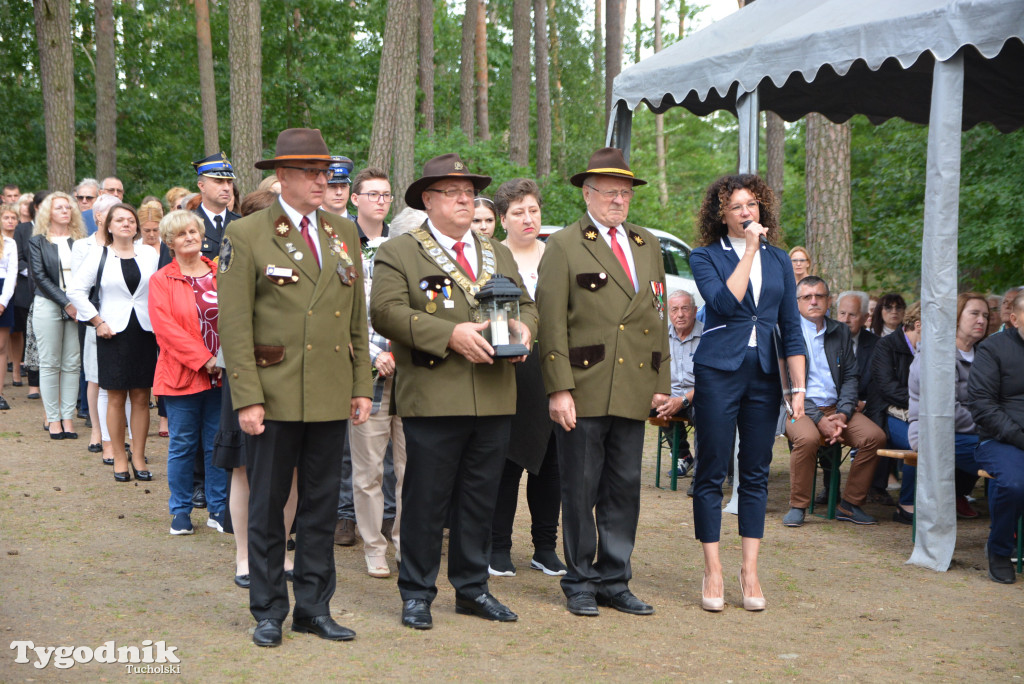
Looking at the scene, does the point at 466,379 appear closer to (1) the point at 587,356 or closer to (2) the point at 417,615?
(1) the point at 587,356

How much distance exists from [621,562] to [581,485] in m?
0.45

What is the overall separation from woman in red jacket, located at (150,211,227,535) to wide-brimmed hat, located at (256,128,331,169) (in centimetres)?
199

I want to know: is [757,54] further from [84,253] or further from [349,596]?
[84,253]

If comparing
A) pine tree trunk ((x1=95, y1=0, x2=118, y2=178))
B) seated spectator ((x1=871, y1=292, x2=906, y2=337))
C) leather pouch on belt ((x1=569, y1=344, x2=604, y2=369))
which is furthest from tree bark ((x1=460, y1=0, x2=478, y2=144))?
leather pouch on belt ((x1=569, y1=344, x2=604, y2=369))

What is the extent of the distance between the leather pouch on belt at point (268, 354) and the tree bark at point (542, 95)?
2276cm

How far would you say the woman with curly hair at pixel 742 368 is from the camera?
525 cm

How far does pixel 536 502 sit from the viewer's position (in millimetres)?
6137

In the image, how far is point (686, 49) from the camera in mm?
8055

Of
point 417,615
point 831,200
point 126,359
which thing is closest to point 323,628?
point 417,615

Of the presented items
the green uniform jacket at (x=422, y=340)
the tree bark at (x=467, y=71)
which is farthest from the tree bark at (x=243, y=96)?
the green uniform jacket at (x=422, y=340)

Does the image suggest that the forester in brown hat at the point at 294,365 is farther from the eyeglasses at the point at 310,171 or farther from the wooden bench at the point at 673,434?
the wooden bench at the point at 673,434

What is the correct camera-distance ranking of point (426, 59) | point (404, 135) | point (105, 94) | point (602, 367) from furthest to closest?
point (426, 59)
point (105, 94)
point (404, 135)
point (602, 367)

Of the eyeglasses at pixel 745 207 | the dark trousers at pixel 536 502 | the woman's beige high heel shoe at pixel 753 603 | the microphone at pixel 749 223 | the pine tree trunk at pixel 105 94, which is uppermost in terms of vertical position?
the pine tree trunk at pixel 105 94

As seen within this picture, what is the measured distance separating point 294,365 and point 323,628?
116 cm
